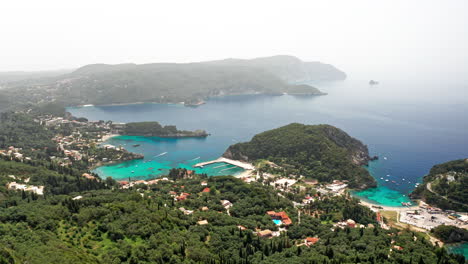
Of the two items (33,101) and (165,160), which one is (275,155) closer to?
(165,160)

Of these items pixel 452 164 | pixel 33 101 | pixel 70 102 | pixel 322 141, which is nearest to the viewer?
pixel 452 164

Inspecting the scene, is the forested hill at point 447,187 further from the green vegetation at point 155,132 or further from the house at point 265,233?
the green vegetation at point 155,132

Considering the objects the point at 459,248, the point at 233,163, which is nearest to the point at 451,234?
the point at 459,248

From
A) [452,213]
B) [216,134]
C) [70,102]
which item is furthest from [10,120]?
[452,213]

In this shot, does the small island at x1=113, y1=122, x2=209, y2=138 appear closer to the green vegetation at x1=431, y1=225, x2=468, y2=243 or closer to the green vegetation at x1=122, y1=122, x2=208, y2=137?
the green vegetation at x1=122, y1=122, x2=208, y2=137

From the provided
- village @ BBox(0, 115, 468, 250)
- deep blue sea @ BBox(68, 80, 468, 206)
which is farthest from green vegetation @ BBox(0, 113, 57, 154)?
deep blue sea @ BBox(68, 80, 468, 206)
